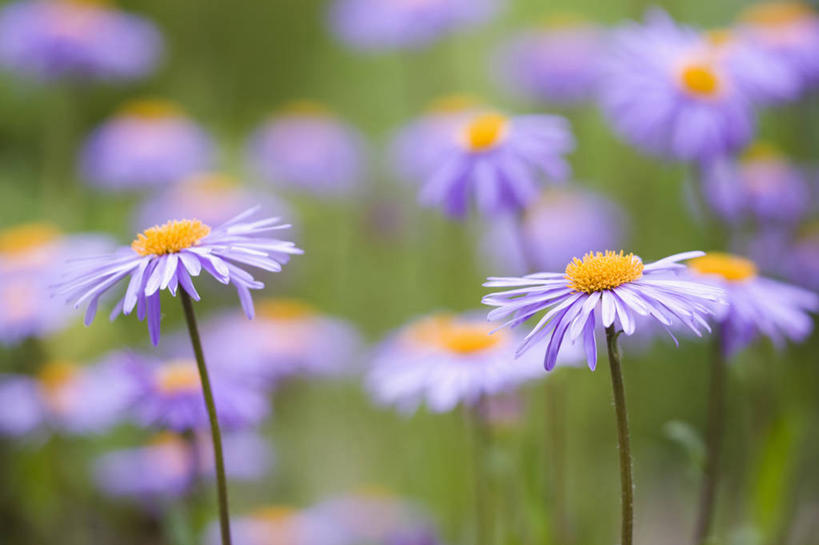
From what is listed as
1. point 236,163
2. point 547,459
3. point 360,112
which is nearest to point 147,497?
point 547,459

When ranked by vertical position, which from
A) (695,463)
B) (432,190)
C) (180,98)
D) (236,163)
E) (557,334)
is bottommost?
(695,463)

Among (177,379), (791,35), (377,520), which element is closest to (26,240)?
(177,379)

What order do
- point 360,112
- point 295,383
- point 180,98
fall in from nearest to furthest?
point 295,383
point 180,98
point 360,112

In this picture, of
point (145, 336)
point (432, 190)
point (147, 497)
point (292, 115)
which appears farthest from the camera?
point (292, 115)

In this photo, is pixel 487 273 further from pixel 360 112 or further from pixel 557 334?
pixel 557 334

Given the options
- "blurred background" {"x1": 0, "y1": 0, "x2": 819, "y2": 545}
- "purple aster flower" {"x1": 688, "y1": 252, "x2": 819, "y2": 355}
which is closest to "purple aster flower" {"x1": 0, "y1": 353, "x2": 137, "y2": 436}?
"blurred background" {"x1": 0, "y1": 0, "x2": 819, "y2": 545}

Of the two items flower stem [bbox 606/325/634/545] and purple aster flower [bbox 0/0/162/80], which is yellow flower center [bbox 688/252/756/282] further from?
purple aster flower [bbox 0/0/162/80]

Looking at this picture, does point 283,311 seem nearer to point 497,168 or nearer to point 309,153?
point 309,153
